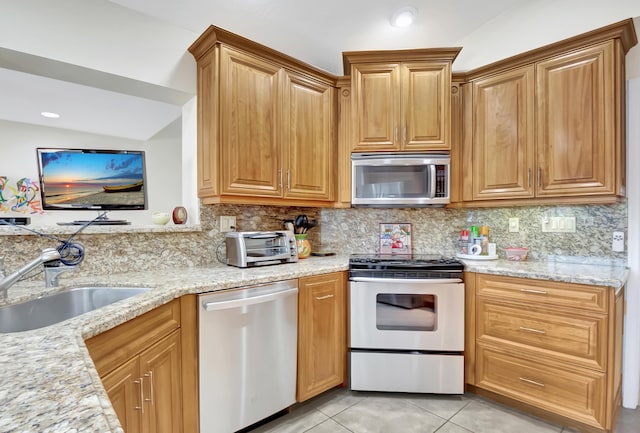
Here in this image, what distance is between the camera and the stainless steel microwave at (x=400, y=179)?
7.65 ft

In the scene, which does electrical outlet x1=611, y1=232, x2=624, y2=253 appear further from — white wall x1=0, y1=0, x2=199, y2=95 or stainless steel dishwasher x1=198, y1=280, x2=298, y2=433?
white wall x1=0, y1=0, x2=199, y2=95

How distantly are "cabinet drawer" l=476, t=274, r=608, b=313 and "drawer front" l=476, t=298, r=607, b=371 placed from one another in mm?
51

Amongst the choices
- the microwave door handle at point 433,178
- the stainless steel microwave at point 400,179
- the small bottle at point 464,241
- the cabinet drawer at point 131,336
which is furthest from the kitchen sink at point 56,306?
the small bottle at point 464,241

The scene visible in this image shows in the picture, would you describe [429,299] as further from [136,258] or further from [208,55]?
[208,55]

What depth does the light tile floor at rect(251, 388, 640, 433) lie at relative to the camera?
1.78 meters

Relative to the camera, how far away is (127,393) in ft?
3.75

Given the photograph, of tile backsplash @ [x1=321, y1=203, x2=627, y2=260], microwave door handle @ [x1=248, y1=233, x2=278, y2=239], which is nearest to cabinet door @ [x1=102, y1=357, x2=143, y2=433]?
microwave door handle @ [x1=248, y1=233, x2=278, y2=239]

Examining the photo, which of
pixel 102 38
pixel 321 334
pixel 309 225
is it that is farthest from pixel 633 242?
pixel 102 38

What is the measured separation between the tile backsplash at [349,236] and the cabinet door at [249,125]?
375 millimetres

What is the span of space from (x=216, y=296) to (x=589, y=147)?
235cm

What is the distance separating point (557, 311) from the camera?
177cm

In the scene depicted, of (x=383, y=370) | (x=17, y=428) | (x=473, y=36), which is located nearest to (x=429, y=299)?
(x=383, y=370)

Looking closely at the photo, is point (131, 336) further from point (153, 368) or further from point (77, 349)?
point (77, 349)

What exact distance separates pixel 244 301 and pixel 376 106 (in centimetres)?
169
